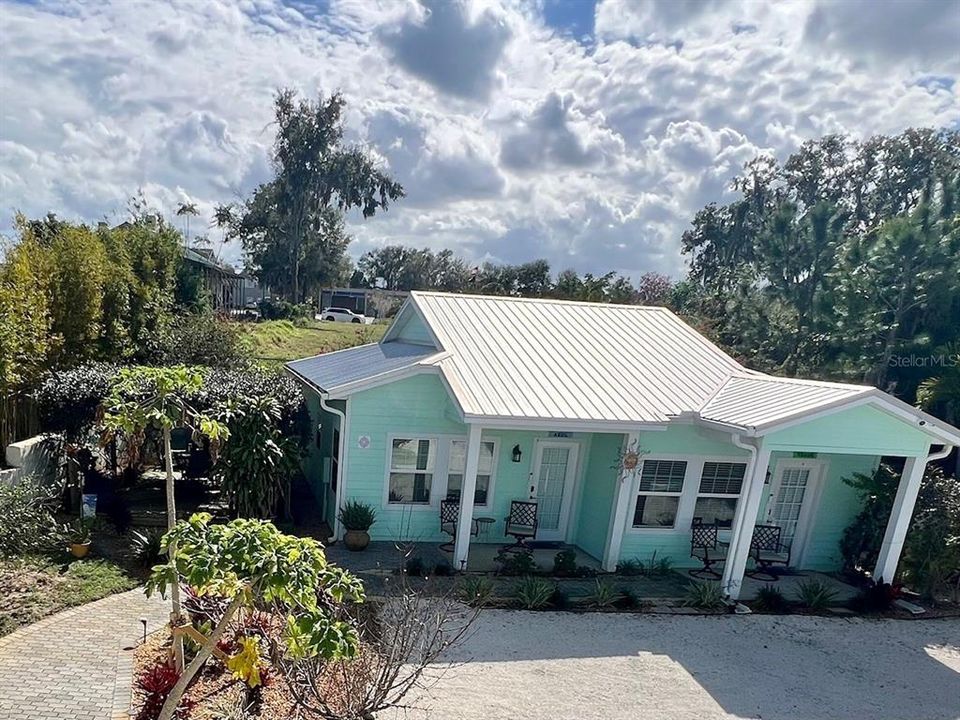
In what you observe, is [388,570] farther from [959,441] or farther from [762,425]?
[959,441]

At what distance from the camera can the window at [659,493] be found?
1085cm

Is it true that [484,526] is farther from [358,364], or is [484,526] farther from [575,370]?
[358,364]

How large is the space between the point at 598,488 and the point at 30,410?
1118 centimetres

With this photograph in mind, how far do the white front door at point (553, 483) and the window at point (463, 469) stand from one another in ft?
3.11

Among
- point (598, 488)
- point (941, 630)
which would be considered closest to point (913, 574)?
point (941, 630)

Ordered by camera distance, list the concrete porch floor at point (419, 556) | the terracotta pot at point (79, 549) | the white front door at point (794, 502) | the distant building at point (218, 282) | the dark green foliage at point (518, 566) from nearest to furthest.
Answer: the terracotta pot at point (79, 549) → the concrete porch floor at point (419, 556) → the dark green foliage at point (518, 566) → the white front door at point (794, 502) → the distant building at point (218, 282)

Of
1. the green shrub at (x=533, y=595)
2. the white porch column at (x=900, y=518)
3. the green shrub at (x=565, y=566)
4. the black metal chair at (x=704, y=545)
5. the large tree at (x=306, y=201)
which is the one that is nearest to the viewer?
the green shrub at (x=533, y=595)

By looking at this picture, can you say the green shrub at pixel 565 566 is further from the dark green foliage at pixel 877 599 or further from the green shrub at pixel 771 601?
the dark green foliage at pixel 877 599

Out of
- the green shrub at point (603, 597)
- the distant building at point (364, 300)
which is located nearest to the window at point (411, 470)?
the green shrub at point (603, 597)

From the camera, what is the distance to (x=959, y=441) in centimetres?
977

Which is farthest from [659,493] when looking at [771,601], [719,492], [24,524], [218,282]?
[218,282]

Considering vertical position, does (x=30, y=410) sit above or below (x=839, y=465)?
below

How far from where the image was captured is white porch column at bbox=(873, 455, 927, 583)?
399 inches

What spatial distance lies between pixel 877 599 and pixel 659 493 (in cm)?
398
